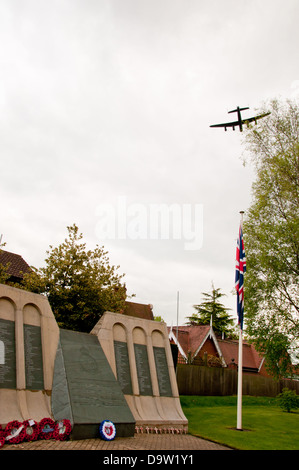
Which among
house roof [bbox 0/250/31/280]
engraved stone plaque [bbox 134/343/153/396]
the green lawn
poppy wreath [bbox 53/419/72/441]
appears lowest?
the green lawn

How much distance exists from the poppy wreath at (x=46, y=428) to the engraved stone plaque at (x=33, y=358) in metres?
1.29

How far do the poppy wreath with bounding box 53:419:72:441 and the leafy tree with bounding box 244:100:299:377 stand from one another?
1368 cm

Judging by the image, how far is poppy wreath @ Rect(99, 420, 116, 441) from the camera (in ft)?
33.6

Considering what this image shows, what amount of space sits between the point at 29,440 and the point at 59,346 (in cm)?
322

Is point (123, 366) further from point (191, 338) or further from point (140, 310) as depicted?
point (191, 338)

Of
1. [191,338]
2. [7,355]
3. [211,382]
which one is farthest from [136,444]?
[191,338]

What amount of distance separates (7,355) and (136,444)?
430 centimetres

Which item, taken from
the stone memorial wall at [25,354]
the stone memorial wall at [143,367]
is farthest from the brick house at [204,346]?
the stone memorial wall at [25,354]

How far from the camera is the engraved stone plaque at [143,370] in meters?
13.9

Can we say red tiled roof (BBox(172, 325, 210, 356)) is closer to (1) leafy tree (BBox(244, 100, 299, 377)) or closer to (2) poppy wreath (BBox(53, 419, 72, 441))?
(1) leafy tree (BBox(244, 100, 299, 377))

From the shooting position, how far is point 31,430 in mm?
9430

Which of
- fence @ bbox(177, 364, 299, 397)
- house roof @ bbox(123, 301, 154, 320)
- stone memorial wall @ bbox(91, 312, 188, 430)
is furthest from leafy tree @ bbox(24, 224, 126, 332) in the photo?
house roof @ bbox(123, 301, 154, 320)

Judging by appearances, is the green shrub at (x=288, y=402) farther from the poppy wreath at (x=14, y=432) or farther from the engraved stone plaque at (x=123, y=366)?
the poppy wreath at (x=14, y=432)
